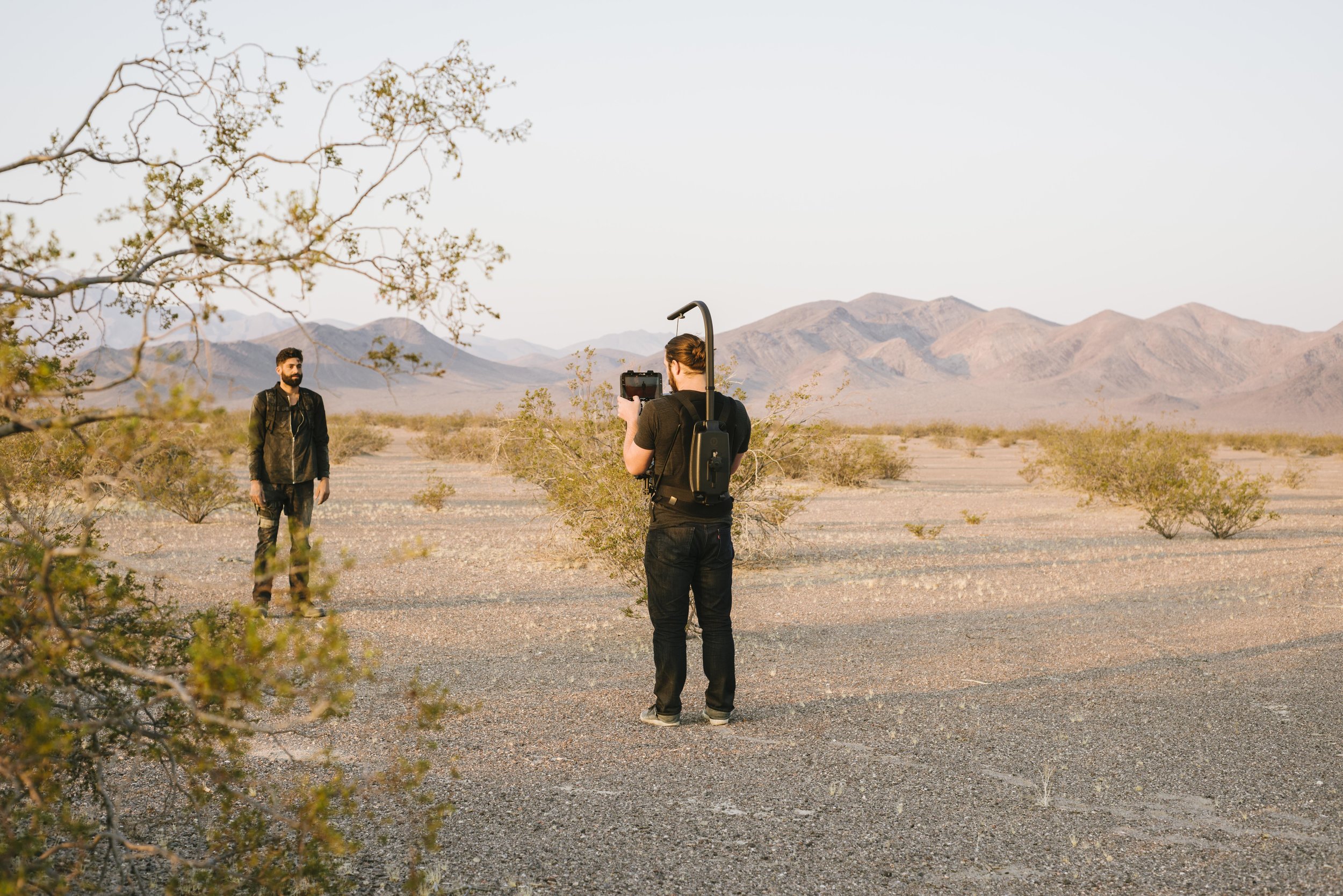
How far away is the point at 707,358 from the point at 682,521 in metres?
0.87

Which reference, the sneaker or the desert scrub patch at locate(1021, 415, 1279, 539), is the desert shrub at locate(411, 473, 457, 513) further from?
the sneaker

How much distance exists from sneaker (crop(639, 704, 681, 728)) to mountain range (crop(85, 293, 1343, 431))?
85035 mm

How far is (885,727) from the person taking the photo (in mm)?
5570

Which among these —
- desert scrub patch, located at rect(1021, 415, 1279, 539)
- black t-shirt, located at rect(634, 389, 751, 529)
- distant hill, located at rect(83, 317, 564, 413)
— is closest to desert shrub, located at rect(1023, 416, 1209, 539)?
desert scrub patch, located at rect(1021, 415, 1279, 539)

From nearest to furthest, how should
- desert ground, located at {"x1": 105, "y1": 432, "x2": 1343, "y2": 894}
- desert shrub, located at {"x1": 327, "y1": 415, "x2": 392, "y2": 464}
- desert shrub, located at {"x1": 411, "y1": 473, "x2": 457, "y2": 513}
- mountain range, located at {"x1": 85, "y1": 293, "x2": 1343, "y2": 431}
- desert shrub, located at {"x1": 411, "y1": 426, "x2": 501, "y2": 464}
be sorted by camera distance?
desert ground, located at {"x1": 105, "y1": 432, "x2": 1343, "y2": 894}
desert shrub, located at {"x1": 411, "y1": 473, "x2": 457, "y2": 513}
desert shrub, located at {"x1": 327, "y1": 415, "x2": 392, "y2": 464}
desert shrub, located at {"x1": 411, "y1": 426, "x2": 501, "y2": 464}
mountain range, located at {"x1": 85, "y1": 293, "x2": 1343, "y2": 431}

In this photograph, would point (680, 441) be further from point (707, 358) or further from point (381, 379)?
point (381, 379)

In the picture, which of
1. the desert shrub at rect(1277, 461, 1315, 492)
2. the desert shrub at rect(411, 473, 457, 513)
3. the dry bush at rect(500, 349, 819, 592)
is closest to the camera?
the dry bush at rect(500, 349, 819, 592)

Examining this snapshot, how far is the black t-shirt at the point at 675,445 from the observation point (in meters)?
5.08

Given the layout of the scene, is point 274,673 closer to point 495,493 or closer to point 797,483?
point 495,493

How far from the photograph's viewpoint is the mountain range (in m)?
111

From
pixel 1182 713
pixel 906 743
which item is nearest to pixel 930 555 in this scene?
pixel 1182 713

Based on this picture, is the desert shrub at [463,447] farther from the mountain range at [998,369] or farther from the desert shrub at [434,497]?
the mountain range at [998,369]

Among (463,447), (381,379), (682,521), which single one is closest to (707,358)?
(682,521)

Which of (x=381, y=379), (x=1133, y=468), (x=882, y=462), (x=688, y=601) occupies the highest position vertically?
(x=381, y=379)
